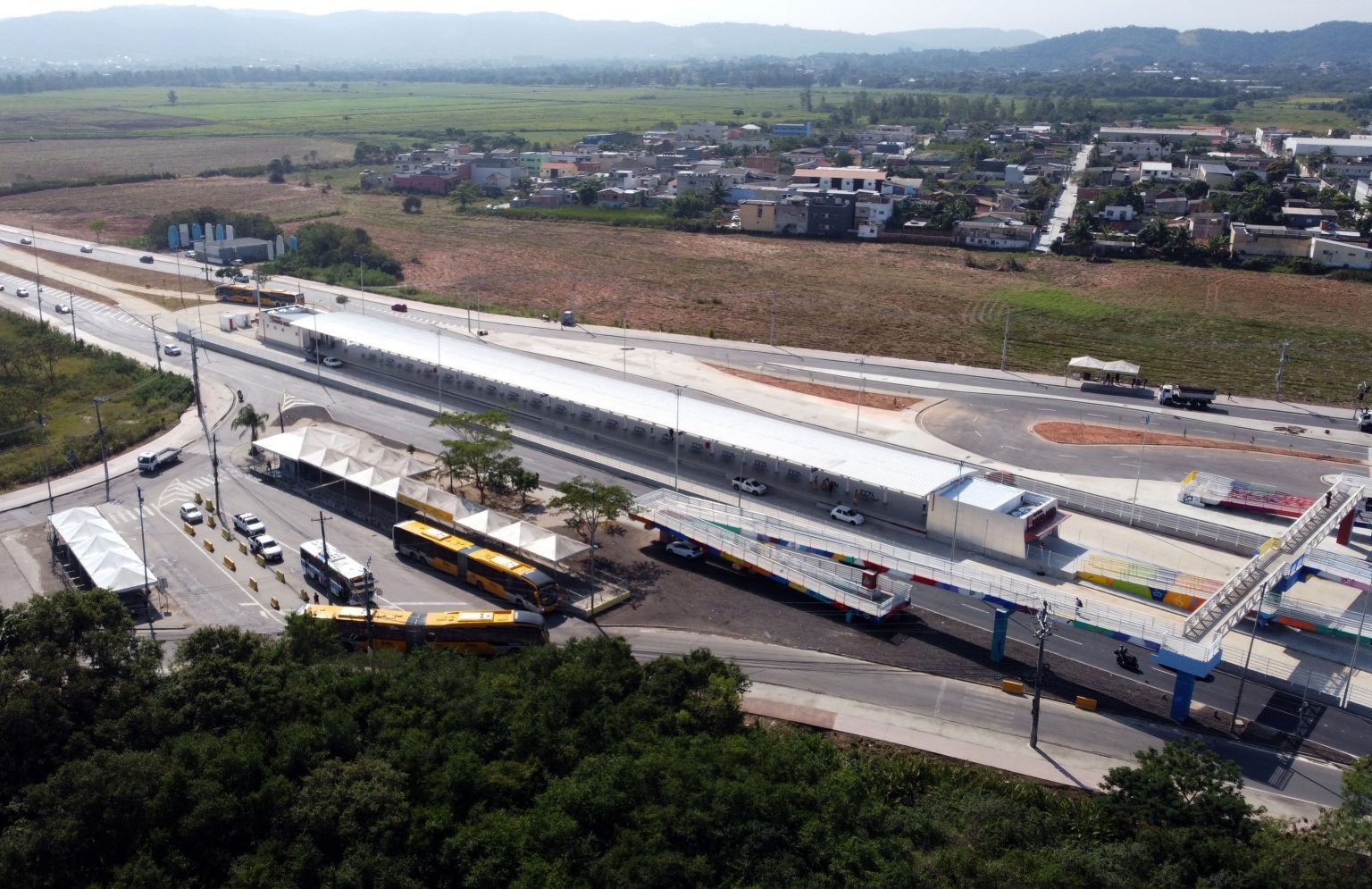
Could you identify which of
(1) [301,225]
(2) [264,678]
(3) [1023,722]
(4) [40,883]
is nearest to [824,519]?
(3) [1023,722]

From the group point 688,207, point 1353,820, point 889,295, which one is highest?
point 688,207

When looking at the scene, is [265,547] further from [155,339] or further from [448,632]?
[155,339]

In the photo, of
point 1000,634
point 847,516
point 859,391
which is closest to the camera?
point 1000,634

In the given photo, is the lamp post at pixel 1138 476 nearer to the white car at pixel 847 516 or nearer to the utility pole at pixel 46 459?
the white car at pixel 847 516

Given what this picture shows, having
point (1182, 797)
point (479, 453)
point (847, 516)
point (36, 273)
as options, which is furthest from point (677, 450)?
point (36, 273)

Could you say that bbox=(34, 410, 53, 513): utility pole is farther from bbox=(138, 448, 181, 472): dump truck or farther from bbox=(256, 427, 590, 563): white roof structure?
bbox=(256, 427, 590, 563): white roof structure

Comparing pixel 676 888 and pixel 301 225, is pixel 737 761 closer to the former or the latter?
pixel 676 888

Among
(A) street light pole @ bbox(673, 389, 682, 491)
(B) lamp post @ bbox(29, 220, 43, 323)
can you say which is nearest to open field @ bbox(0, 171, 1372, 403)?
(B) lamp post @ bbox(29, 220, 43, 323)
